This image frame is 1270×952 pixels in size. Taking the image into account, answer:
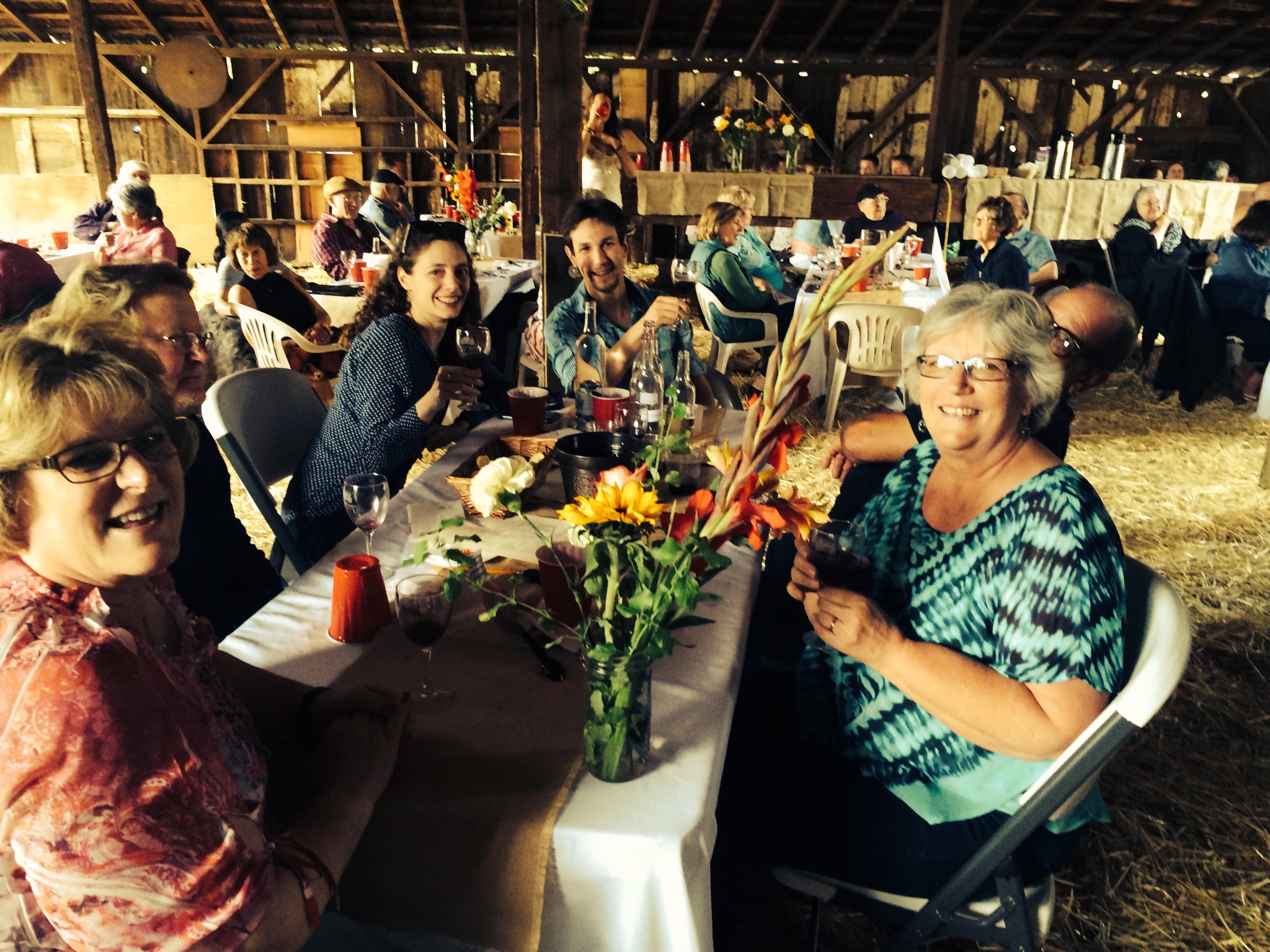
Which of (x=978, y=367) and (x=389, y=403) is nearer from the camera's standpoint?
(x=978, y=367)

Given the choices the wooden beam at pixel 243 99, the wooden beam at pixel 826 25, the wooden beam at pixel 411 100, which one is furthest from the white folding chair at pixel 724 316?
the wooden beam at pixel 243 99

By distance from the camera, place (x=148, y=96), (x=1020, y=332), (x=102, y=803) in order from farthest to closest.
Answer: (x=148, y=96) < (x=1020, y=332) < (x=102, y=803)

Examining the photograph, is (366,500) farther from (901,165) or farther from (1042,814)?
(901,165)

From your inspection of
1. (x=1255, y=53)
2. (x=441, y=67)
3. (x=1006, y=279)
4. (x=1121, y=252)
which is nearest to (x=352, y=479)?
(x=1006, y=279)

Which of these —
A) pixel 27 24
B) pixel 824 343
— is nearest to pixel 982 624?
pixel 824 343

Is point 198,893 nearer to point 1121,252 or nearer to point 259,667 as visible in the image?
point 259,667

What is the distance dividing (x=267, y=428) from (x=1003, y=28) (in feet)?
35.2

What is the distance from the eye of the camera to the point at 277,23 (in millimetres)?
10055

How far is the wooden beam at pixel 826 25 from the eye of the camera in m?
9.46

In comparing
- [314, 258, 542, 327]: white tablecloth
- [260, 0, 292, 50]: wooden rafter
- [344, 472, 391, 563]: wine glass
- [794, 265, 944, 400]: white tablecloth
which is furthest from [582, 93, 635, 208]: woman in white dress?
[344, 472, 391, 563]: wine glass

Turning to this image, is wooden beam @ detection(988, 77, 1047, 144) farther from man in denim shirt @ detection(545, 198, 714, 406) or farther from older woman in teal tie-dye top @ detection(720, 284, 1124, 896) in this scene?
older woman in teal tie-dye top @ detection(720, 284, 1124, 896)

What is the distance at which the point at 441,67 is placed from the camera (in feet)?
35.5

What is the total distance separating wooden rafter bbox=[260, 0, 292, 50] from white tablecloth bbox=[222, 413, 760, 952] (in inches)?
430

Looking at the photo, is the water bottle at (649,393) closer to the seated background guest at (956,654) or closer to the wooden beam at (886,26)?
the seated background guest at (956,654)
